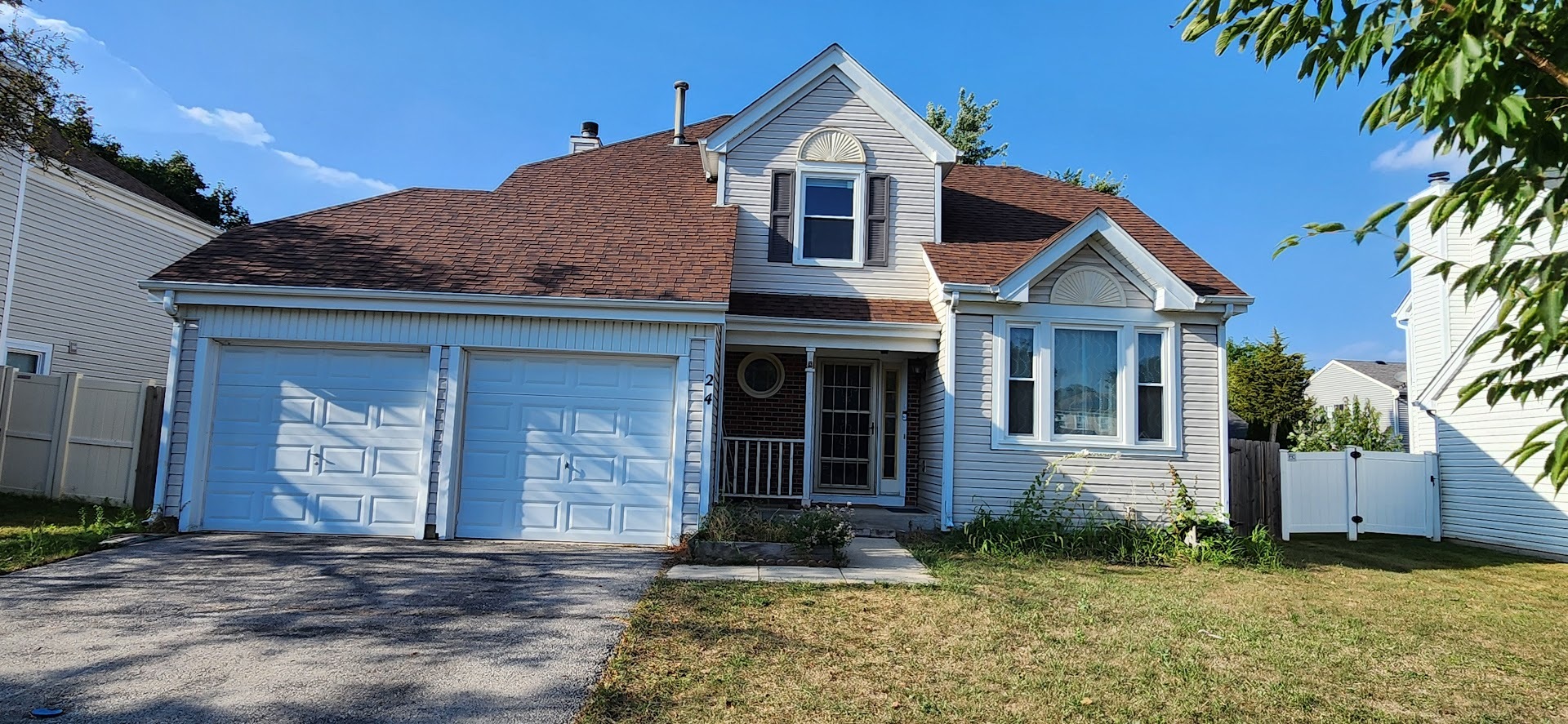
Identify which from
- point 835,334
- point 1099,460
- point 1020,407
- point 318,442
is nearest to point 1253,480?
point 1099,460

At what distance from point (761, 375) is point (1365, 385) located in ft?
107

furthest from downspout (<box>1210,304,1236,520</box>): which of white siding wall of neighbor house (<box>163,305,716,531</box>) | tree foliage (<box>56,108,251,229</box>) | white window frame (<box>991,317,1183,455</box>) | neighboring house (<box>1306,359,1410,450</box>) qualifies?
tree foliage (<box>56,108,251,229</box>)

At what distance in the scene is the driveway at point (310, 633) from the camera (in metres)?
4.37

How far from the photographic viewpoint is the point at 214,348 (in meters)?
9.73

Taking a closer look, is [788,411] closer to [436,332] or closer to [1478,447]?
[436,332]

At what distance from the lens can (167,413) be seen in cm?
952

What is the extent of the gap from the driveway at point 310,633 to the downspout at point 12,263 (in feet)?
29.2

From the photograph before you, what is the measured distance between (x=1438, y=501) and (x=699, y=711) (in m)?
13.8

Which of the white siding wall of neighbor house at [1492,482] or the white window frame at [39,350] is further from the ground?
the white window frame at [39,350]

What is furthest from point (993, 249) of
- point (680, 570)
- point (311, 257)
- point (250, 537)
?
point (250, 537)

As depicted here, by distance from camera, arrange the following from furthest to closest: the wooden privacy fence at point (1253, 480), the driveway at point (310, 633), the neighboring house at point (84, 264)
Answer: the neighboring house at point (84, 264), the wooden privacy fence at point (1253, 480), the driveway at point (310, 633)

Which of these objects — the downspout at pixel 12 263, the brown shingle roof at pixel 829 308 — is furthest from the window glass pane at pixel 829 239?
the downspout at pixel 12 263

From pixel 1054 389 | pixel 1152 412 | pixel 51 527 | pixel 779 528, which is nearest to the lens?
pixel 779 528

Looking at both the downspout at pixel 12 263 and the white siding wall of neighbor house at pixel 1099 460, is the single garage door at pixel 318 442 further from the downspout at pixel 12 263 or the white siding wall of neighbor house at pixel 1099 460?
the downspout at pixel 12 263
